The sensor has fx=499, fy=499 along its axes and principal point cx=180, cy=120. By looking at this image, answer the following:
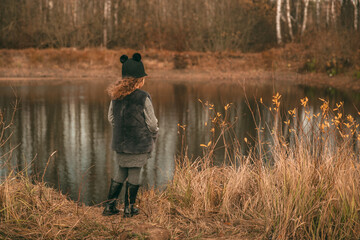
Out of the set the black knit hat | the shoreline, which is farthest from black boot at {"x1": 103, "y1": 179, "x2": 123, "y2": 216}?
the shoreline

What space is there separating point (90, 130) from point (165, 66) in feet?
71.5

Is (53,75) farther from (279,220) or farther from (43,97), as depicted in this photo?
(279,220)

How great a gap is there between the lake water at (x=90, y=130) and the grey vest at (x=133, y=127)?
0.65 meters

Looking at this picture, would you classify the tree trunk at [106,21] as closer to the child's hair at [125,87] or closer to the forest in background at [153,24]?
the forest in background at [153,24]

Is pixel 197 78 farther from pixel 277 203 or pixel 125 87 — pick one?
pixel 277 203

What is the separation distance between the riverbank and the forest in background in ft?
7.58

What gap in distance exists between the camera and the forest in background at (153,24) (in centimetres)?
3678

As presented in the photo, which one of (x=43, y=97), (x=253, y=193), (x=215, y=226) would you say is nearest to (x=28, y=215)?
(x=215, y=226)

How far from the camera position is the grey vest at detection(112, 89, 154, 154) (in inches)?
201

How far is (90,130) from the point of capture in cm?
1299

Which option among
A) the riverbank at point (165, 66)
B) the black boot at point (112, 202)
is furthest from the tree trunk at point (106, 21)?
the black boot at point (112, 202)

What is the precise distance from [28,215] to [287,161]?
2665 millimetres

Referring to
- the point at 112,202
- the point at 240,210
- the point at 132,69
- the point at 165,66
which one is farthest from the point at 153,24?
the point at 240,210

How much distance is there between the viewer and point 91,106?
1797 centimetres
